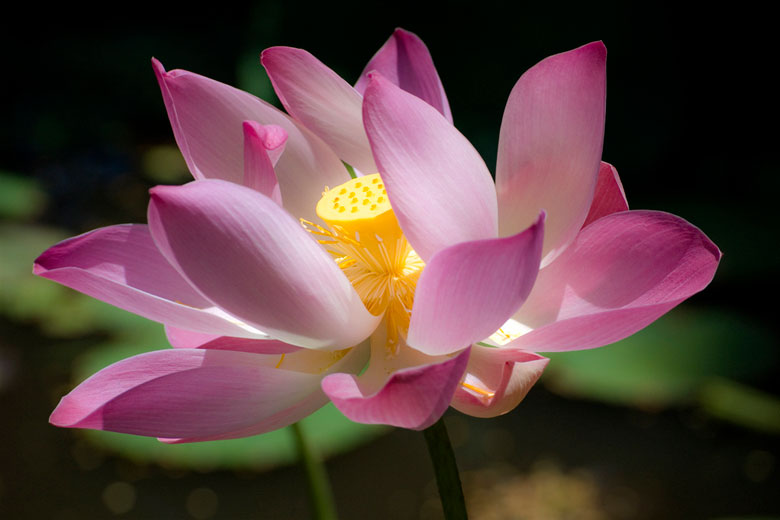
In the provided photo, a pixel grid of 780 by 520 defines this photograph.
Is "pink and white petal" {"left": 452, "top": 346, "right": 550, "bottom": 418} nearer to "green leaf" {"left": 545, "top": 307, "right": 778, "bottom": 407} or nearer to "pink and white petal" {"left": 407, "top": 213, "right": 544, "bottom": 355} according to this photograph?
"pink and white petal" {"left": 407, "top": 213, "right": 544, "bottom": 355}

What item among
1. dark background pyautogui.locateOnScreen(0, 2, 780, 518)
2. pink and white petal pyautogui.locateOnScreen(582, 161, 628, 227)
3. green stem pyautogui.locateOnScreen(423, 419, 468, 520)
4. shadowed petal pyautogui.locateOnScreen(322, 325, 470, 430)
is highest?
pink and white petal pyautogui.locateOnScreen(582, 161, 628, 227)

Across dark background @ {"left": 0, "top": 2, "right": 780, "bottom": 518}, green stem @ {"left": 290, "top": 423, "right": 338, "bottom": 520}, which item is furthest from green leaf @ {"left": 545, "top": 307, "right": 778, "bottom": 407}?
green stem @ {"left": 290, "top": 423, "right": 338, "bottom": 520}

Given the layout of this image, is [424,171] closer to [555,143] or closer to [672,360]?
[555,143]

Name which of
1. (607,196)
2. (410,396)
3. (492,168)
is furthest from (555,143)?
(492,168)

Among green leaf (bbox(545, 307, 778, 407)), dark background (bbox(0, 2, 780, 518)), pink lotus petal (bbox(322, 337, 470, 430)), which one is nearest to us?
pink lotus petal (bbox(322, 337, 470, 430))

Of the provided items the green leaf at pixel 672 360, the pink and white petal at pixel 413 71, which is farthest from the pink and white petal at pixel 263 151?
the green leaf at pixel 672 360

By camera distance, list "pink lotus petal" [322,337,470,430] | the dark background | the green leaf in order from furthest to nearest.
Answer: the dark background < the green leaf < "pink lotus petal" [322,337,470,430]

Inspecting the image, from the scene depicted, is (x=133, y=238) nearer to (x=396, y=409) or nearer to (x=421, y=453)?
(x=396, y=409)
